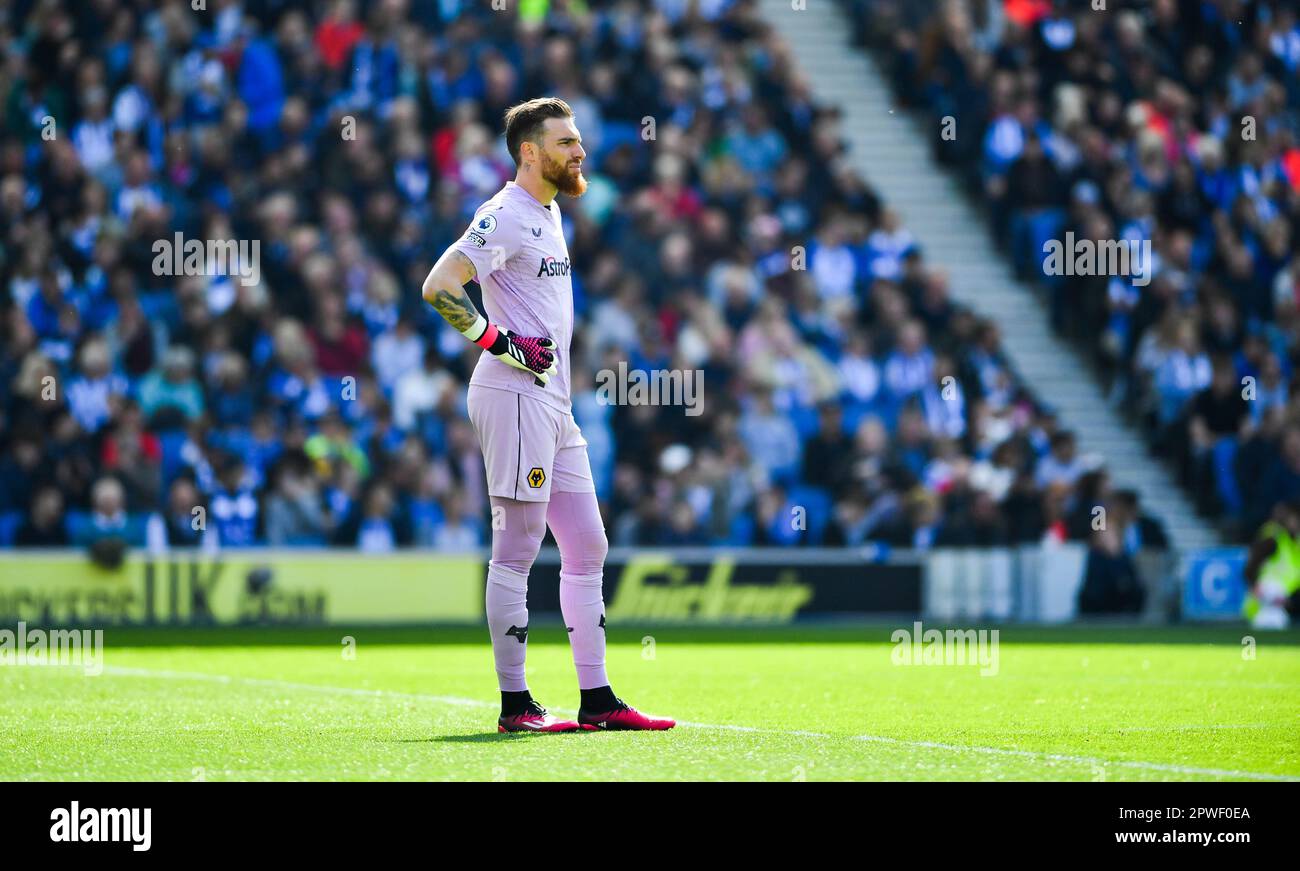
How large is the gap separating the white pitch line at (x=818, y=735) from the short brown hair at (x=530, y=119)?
270cm

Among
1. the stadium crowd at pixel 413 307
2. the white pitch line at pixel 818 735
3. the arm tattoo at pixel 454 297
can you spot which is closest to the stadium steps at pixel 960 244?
the stadium crowd at pixel 413 307

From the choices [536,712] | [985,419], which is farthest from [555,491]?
[985,419]

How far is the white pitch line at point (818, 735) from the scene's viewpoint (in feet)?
25.0

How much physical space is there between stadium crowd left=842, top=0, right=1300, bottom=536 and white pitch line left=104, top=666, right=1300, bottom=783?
12.3 meters

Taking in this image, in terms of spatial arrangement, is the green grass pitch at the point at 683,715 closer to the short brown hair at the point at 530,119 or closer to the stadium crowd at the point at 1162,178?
the short brown hair at the point at 530,119

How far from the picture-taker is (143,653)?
50.4 feet

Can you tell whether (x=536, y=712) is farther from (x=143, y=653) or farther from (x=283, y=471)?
(x=283, y=471)

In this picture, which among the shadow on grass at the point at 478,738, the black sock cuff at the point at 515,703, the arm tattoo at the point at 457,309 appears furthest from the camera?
the black sock cuff at the point at 515,703

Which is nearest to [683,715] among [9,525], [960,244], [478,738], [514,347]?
[478,738]

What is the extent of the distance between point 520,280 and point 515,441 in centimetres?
72

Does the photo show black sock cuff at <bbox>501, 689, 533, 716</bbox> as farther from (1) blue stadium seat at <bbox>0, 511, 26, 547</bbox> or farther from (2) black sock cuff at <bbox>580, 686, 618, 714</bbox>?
(1) blue stadium seat at <bbox>0, 511, 26, 547</bbox>

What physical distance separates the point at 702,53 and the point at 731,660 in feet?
36.1

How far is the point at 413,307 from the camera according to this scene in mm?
21156

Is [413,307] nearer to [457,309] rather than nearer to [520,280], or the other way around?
[520,280]
